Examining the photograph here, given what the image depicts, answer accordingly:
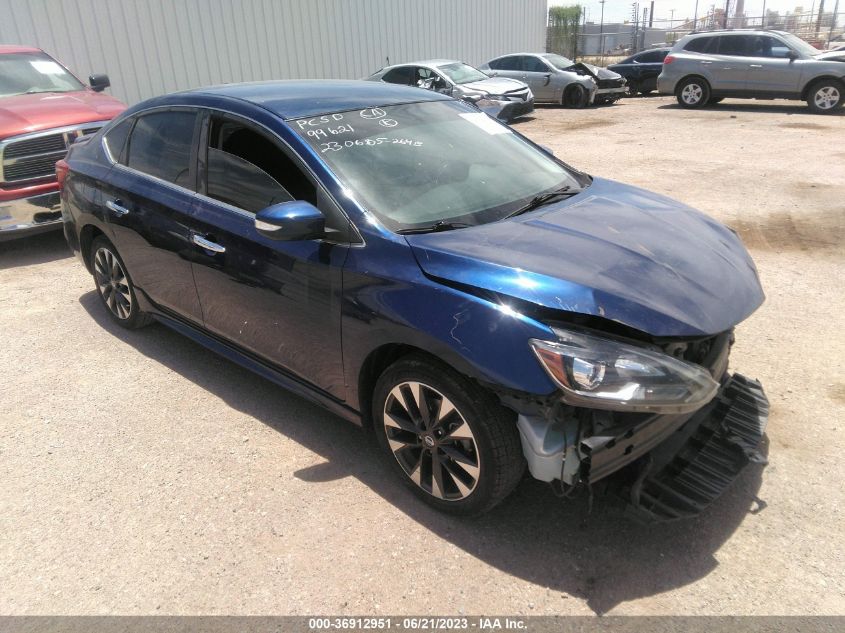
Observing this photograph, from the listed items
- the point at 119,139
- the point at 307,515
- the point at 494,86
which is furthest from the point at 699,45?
the point at 307,515

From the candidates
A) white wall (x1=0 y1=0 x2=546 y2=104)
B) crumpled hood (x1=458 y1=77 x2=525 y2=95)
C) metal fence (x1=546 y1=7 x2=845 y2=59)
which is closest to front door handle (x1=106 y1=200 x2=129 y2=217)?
white wall (x1=0 y1=0 x2=546 y2=104)

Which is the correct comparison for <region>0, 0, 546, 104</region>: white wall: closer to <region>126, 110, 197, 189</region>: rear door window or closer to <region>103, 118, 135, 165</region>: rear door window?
<region>103, 118, 135, 165</region>: rear door window

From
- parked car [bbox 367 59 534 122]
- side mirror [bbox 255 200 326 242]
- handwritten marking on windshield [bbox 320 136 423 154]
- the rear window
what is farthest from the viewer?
the rear window

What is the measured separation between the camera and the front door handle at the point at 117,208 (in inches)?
165

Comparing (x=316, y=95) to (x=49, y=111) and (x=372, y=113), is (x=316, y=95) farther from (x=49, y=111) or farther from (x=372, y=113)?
(x=49, y=111)

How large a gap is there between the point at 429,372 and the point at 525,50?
78.7 feet

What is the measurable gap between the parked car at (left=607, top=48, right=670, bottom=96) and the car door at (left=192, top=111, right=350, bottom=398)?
62.4 ft

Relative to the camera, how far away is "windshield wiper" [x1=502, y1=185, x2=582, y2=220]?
3159 mm

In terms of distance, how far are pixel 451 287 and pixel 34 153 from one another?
228 inches

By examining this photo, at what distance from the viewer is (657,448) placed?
263cm

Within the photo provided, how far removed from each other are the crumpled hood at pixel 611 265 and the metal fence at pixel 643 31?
95.0 ft

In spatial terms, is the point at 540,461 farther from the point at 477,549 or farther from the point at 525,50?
the point at 525,50

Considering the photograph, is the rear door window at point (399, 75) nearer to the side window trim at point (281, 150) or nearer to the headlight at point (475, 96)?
the headlight at point (475, 96)

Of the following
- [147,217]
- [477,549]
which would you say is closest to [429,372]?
[477,549]
